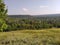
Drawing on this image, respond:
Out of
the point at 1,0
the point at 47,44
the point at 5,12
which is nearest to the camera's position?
the point at 47,44

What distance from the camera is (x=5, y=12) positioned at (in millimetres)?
23516

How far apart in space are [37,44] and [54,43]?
1157 millimetres

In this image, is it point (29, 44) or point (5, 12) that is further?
point (5, 12)

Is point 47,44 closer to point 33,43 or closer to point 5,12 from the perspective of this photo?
point 33,43

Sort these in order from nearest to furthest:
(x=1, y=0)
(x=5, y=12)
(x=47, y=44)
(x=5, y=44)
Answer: (x=47, y=44) < (x=5, y=44) < (x=1, y=0) < (x=5, y=12)

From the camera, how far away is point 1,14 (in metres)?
22.4

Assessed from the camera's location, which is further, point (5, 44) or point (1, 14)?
point (1, 14)

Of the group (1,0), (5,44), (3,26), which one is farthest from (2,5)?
(5,44)

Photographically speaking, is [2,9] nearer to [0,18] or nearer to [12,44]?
[0,18]

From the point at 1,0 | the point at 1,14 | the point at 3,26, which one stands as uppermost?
the point at 1,0

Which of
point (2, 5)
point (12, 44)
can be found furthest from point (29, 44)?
point (2, 5)

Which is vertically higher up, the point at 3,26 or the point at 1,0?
the point at 1,0

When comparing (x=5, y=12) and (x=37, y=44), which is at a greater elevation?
(x=5, y=12)

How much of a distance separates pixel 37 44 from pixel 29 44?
0.48 meters
